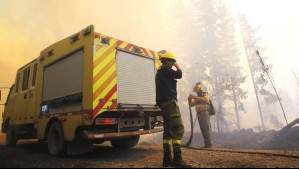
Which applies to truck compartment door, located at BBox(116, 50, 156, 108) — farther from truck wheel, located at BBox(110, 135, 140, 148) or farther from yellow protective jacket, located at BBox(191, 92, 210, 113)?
yellow protective jacket, located at BBox(191, 92, 210, 113)

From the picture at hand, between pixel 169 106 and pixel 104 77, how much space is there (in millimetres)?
1991

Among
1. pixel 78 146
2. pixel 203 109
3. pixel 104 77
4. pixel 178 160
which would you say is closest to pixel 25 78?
pixel 78 146

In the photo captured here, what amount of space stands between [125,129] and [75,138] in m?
1.25

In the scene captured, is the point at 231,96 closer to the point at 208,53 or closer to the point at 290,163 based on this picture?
the point at 208,53

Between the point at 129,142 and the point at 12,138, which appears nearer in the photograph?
the point at 129,142

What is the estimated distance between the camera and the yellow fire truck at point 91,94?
19.1 ft

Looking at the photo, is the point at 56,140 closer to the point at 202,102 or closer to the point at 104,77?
the point at 104,77

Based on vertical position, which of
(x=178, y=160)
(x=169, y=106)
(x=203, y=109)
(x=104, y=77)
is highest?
(x=104, y=77)

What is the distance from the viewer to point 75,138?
19.1 feet

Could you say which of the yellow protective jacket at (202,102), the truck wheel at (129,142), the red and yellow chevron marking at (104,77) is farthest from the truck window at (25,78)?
the yellow protective jacket at (202,102)

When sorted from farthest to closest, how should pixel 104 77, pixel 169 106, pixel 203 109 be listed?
pixel 203 109
pixel 104 77
pixel 169 106

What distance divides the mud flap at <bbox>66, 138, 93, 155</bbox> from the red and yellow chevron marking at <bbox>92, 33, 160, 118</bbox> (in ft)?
3.47

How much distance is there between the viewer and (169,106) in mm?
4863

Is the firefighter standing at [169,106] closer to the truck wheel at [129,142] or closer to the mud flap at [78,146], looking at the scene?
the mud flap at [78,146]
